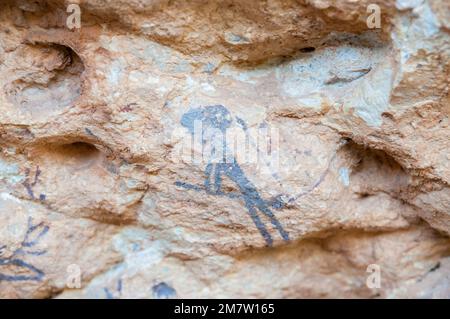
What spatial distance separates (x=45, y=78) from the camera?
121cm

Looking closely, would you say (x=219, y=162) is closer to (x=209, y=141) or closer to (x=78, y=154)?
(x=209, y=141)

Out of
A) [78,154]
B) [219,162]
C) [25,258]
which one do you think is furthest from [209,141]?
[25,258]

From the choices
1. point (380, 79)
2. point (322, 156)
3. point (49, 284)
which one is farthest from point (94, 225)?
point (380, 79)

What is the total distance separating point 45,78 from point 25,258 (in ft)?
1.54

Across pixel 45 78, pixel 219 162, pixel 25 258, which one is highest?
pixel 45 78

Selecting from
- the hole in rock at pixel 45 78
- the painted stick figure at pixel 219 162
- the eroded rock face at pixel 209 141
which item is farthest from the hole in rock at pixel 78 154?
the painted stick figure at pixel 219 162

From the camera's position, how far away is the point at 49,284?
1312 mm

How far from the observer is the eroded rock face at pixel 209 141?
1.14m

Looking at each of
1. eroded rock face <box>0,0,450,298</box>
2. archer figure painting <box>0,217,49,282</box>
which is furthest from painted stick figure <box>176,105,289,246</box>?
archer figure painting <box>0,217,49,282</box>

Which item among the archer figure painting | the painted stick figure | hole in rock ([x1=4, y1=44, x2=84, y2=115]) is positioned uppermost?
hole in rock ([x1=4, y1=44, x2=84, y2=115])

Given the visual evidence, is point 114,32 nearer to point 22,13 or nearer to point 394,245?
point 22,13

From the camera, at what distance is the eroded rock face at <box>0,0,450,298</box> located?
3.75ft

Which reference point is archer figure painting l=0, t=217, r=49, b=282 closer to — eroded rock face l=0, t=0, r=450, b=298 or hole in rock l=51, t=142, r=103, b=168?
eroded rock face l=0, t=0, r=450, b=298

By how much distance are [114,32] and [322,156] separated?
1.93 feet
